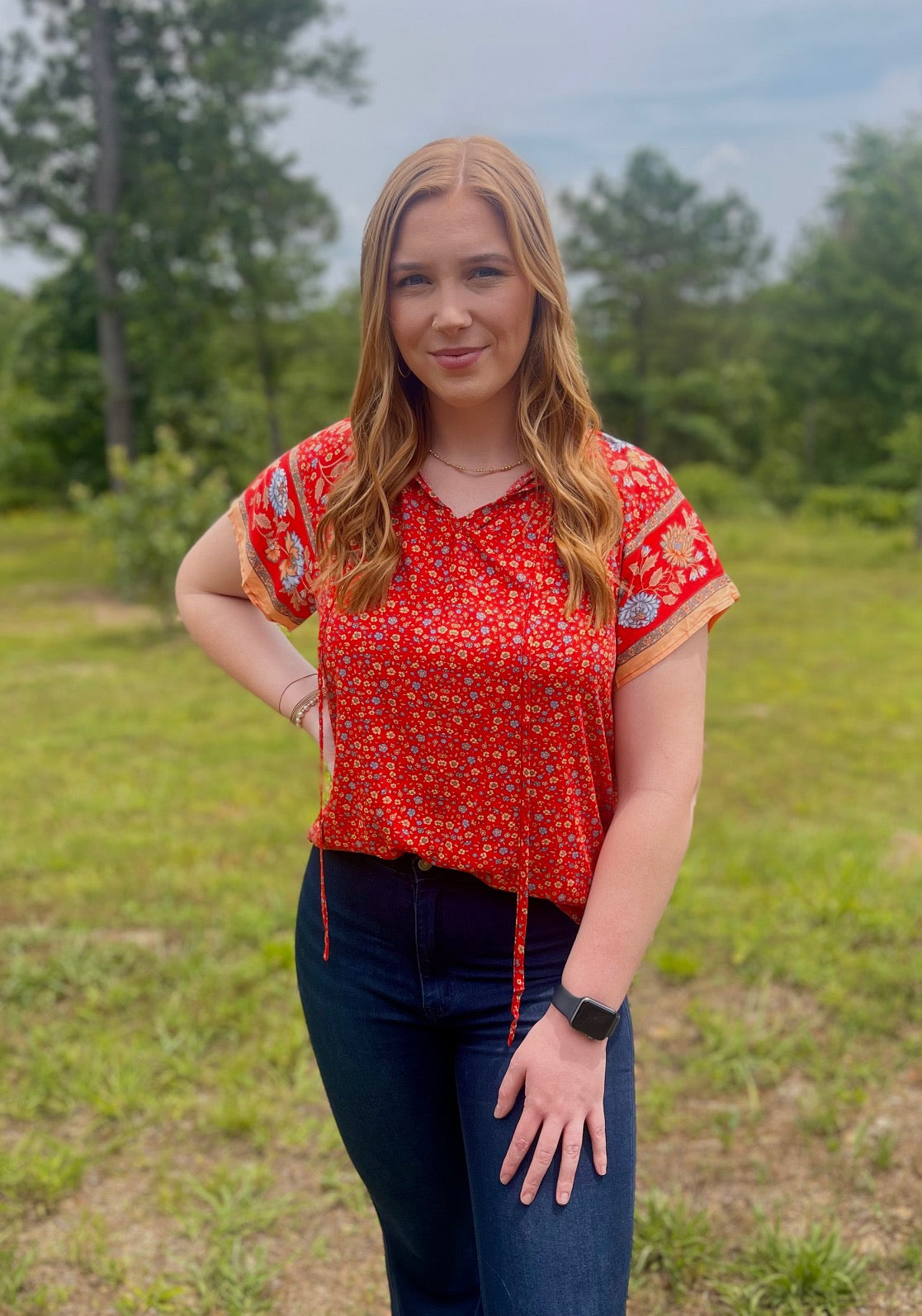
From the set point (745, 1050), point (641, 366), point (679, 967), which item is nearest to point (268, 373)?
point (641, 366)

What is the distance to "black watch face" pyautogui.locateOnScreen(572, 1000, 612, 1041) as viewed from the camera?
1.33 m

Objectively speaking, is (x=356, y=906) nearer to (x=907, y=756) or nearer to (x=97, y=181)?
(x=907, y=756)

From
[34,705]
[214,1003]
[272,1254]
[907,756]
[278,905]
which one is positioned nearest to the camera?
[272,1254]

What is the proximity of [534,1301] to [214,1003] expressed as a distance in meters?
2.29

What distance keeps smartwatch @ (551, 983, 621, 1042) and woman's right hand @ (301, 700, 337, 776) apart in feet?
1.52

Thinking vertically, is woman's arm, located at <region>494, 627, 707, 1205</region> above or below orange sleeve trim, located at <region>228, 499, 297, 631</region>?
below

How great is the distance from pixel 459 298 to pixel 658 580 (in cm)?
43

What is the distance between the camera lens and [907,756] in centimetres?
621

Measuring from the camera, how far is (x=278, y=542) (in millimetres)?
1651

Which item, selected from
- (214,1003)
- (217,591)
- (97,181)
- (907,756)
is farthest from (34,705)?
(97,181)

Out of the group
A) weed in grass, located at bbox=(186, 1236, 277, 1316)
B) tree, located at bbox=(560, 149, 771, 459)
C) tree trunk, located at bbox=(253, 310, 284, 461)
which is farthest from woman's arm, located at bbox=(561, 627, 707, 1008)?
tree, located at bbox=(560, 149, 771, 459)

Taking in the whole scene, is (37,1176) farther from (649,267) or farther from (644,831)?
(649,267)

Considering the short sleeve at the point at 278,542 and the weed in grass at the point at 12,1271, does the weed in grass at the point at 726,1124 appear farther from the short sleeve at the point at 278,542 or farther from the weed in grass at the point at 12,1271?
the short sleeve at the point at 278,542

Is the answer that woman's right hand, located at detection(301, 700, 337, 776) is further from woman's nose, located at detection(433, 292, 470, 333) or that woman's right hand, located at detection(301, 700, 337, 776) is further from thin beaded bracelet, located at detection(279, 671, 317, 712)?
woman's nose, located at detection(433, 292, 470, 333)
